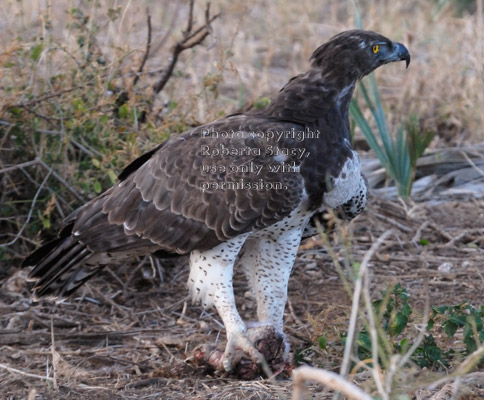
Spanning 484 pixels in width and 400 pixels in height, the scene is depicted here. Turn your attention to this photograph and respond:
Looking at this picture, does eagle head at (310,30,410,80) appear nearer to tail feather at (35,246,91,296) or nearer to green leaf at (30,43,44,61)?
tail feather at (35,246,91,296)

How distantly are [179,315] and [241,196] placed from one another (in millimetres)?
1401

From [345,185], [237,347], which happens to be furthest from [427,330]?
[237,347]

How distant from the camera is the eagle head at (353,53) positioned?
4266 mm

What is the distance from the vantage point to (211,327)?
4918mm

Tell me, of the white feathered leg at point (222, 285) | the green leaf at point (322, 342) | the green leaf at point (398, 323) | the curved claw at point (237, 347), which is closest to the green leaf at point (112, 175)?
the white feathered leg at point (222, 285)

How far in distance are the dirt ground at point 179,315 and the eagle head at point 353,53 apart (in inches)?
34.4

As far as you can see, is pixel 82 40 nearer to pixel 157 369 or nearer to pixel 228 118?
pixel 228 118

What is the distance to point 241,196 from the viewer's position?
3988 millimetres

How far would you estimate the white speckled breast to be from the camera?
407 centimetres

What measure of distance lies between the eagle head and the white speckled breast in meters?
0.47

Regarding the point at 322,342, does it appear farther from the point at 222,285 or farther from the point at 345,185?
the point at 345,185

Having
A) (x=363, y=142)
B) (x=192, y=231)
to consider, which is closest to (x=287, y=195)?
(x=192, y=231)

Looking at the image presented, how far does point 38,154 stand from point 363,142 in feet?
11.6

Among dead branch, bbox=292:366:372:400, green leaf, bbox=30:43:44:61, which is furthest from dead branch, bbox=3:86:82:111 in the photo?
dead branch, bbox=292:366:372:400
